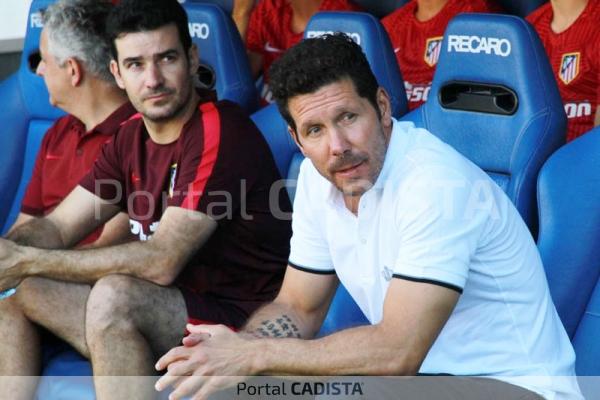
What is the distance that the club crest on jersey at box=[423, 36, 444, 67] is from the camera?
3.83 meters

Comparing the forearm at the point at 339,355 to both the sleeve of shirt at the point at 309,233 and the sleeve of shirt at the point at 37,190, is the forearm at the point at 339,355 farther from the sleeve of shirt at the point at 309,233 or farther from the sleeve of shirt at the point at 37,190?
the sleeve of shirt at the point at 37,190

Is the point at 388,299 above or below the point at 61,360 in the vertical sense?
above

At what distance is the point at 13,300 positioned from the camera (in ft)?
9.57

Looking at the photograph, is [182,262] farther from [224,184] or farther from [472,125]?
[472,125]

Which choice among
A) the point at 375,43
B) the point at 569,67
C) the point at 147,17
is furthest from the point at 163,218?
the point at 569,67

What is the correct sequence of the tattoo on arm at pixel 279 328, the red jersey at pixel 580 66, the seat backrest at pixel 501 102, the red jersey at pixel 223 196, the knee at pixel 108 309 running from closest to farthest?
1. the tattoo on arm at pixel 279 328
2. the knee at pixel 108 309
3. the seat backrest at pixel 501 102
4. the red jersey at pixel 223 196
5. the red jersey at pixel 580 66

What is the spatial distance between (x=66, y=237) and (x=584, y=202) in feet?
4.30

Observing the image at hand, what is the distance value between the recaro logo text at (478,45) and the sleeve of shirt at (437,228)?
0.73m

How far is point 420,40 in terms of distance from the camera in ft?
12.8

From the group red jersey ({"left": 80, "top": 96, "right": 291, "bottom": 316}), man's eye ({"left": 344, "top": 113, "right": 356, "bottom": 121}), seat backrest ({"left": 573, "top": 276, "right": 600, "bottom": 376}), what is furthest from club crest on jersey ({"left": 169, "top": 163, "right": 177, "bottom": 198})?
seat backrest ({"left": 573, "top": 276, "right": 600, "bottom": 376})

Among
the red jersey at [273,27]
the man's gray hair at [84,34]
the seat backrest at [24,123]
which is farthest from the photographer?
the red jersey at [273,27]

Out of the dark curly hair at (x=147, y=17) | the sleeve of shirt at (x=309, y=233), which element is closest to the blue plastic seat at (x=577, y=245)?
the sleeve of shirt at (x=309, y=233)

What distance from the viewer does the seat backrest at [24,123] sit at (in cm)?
392

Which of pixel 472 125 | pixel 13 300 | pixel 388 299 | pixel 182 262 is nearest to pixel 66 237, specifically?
pixel 13 300
